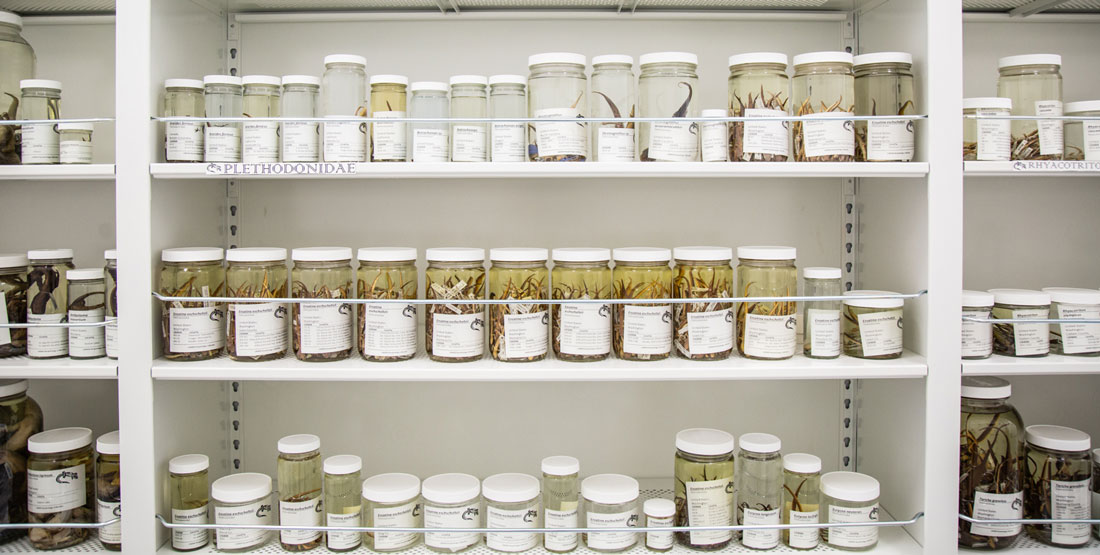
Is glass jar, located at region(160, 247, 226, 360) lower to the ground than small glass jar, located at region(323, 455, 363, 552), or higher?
higher

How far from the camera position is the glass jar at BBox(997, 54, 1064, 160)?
4.19 feet

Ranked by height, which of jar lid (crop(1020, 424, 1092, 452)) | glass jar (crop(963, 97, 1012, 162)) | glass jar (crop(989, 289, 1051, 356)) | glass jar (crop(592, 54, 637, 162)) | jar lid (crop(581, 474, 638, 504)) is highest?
glass jar (crop(592, 54, 637, 162))

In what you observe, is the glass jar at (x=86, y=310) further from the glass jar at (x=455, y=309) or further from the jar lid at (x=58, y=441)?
the glass jar at (x=455, y=309)

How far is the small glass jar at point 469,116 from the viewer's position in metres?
1.23

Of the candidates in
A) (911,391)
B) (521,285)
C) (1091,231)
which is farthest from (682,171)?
(1091,231)

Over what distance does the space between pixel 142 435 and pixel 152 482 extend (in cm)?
8

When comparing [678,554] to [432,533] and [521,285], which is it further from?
[521,285]

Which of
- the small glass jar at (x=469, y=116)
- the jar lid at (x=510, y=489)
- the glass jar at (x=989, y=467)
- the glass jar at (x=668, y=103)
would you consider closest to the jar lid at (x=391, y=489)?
the jar lid at (x=510, y=489)

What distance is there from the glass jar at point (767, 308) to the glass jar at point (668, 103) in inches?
8.4

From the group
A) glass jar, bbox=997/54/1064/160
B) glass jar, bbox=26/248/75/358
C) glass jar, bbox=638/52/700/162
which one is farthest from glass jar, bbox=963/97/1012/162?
glass jar, bbox=26/248/75/358

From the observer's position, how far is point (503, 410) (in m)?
1.54

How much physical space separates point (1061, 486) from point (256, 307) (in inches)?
56.3

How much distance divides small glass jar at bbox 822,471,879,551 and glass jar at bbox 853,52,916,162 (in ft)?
1.84

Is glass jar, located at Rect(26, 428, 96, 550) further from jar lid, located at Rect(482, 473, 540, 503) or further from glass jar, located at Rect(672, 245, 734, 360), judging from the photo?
glass jar, located at Rect(672, 245, 734, 360)
